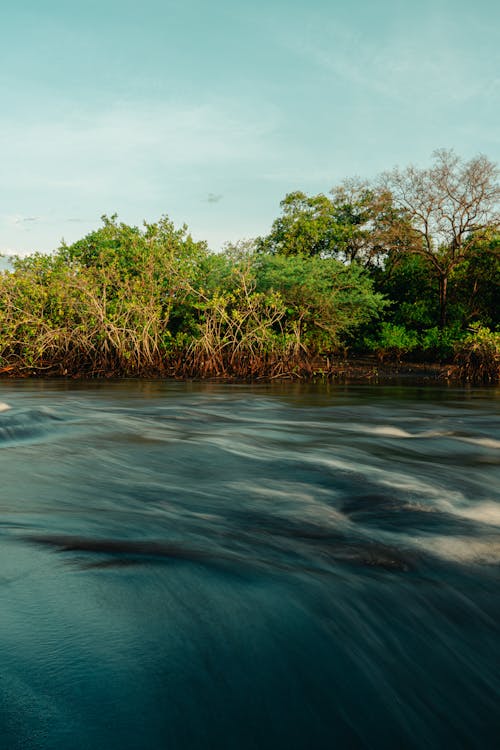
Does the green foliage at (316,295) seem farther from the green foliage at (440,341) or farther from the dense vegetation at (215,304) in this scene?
the green foliage at (440,341)

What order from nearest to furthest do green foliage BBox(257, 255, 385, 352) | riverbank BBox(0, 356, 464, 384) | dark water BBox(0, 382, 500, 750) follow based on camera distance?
1. dark water BBox(0, 382, 500, 750)
2. riverbank BBox(0, 356, 464, 384)
3. green foliage BBox(257, 255, 385, 352)

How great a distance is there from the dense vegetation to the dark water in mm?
13162

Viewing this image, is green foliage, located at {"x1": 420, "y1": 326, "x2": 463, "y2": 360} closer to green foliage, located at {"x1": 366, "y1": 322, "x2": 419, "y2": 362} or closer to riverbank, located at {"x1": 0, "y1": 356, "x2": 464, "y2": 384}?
green foliage, located at {"x1": 366, "y1": 322, "x2": 419, "y2": 362}

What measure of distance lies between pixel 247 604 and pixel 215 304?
1585 centimetres

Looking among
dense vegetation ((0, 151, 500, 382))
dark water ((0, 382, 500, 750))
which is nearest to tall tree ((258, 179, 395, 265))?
dense vegetation ((0, 151, 500, 382))

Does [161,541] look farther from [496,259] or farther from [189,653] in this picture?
[496,259]

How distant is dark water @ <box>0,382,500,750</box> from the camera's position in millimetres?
1784

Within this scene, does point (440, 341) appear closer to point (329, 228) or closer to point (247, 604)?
point (329, 228)

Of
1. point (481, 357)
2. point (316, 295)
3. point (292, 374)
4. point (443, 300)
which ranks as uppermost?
point (443, 300)

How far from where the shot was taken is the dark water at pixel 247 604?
178 centimetres

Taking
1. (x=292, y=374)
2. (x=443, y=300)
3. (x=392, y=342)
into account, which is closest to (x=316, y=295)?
(x=292, y=374)

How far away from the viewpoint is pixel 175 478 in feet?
16.6

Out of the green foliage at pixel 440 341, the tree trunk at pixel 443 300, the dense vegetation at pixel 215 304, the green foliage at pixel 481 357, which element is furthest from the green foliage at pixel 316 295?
the tree trunk at pixel 443 300

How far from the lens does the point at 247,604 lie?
8.17ft
